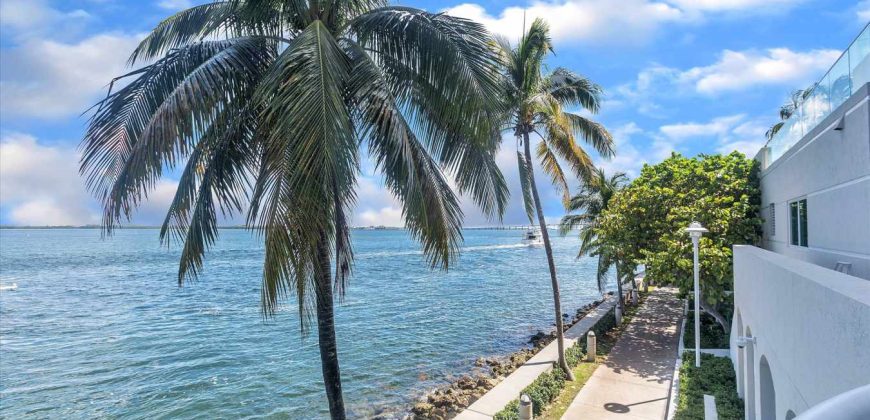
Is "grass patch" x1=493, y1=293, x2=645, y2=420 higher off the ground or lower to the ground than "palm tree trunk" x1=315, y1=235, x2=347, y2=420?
lower

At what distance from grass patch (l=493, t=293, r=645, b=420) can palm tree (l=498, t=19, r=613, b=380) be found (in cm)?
62

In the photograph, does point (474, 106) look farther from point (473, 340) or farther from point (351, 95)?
point (473, 340)

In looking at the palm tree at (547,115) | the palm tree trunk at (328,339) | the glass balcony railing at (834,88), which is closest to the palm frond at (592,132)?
the palm tree at (547,115)

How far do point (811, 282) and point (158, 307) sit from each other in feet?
113

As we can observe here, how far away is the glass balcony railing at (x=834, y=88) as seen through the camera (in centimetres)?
680

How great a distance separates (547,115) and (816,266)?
8.74m

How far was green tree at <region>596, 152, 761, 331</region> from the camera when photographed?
1492cm

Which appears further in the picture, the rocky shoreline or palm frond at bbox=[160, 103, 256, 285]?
the rocky shoreline

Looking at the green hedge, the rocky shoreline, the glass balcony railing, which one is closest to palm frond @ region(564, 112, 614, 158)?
the glass balcony railing

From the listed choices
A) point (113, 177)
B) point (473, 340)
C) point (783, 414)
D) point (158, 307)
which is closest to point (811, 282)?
point (783, 414)

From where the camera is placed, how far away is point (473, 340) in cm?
2167

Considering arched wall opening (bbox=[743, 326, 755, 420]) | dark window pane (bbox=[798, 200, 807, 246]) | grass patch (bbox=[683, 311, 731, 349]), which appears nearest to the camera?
arched wall opening (bbox=[743, 326, 755, 420])

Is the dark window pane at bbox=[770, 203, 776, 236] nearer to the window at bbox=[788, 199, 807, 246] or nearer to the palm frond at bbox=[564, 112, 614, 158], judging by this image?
the window at bbox=[788, 199, 807, 246]

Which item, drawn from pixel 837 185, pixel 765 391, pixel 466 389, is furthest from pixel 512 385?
pixel 837 185
